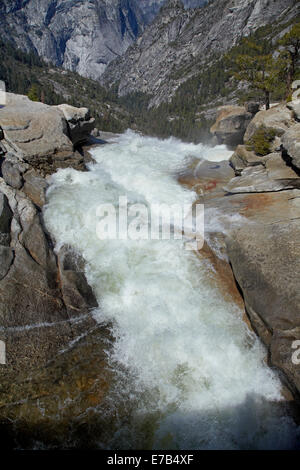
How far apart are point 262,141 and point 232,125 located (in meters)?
14.8

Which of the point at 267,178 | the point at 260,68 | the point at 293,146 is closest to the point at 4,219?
the point at 267,178

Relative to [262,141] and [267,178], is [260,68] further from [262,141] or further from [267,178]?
[267,178]

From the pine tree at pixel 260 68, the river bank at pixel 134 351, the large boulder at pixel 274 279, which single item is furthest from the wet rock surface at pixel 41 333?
the pine tree at pixel 260 68

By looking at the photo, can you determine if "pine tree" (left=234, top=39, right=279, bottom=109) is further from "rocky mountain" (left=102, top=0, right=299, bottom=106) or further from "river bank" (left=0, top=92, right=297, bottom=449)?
"rocky mountain" (left=102, top=0, right=299, bottom=106)

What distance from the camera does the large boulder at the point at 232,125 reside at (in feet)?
92.9

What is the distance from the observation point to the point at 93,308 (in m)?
9.02

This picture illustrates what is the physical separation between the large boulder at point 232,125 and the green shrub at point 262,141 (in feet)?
41.6

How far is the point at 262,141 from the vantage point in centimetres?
1581

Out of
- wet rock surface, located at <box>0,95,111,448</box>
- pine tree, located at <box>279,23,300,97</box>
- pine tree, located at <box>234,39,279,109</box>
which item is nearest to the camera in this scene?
wet rock surface, located at <box>0,95,111,448</box>

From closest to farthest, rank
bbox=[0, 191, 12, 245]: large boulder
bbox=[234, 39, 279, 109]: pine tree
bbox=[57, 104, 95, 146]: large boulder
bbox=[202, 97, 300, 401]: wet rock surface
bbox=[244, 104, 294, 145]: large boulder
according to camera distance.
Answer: bbox=[202, 97, 300, 401]: wet rock surface < bbox=[0, 191, 12, 245]: large boulder < bbox=[244, 104, 294, 145]: large boulder < bbox=[57, 104, 95, 146]: large boulder < bbox=[234, 39, 279, 109]: pine tree

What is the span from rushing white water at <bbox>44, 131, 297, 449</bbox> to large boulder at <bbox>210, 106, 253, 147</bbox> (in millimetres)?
22951

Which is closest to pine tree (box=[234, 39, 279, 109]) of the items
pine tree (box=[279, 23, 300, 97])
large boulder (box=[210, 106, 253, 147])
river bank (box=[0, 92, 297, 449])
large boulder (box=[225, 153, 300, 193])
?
pine tree (box=[279, 23, 300, 97])

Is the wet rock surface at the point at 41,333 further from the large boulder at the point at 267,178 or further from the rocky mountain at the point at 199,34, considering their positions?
the rocky mountain at the point at 199,34

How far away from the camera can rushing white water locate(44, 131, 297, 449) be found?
6332mm
